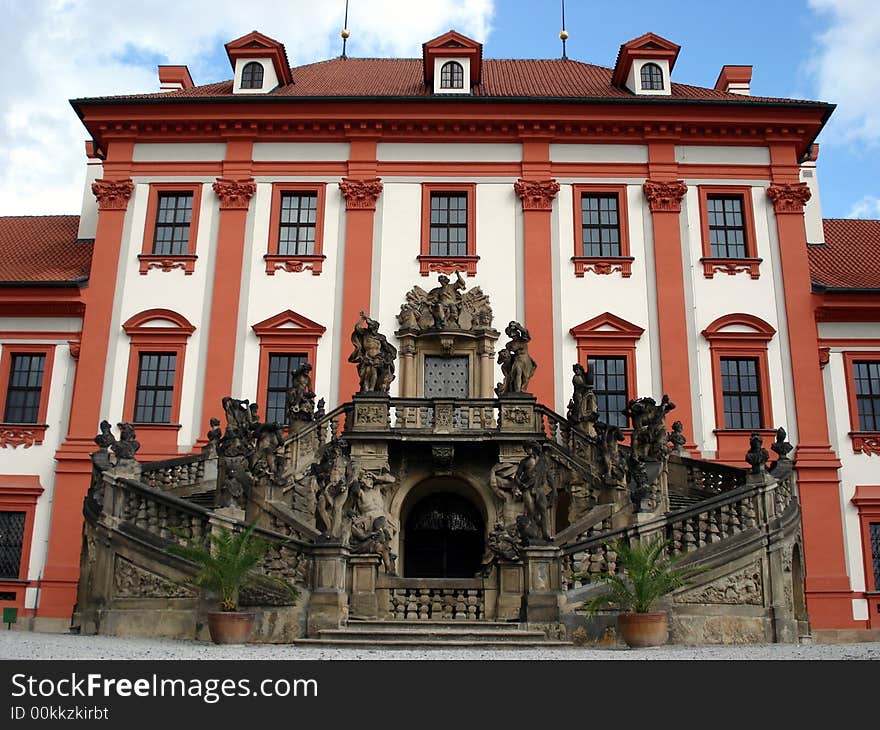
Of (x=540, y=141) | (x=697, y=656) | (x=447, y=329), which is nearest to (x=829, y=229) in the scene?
(x=540, y=141)

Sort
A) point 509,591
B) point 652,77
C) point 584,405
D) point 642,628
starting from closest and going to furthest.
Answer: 1. point 642,628
2. point 509,591
3. point 584,405
4. point 652,77

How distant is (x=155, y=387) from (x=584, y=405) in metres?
10.2

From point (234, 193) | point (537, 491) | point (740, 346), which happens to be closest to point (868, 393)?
point (740, 346)

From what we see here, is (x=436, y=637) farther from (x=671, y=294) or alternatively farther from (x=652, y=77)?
(x=652, y=77)

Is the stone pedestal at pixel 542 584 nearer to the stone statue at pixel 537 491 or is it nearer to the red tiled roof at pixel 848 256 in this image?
the stone statue at pixel 537 491

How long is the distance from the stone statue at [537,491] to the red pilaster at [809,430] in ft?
29.0

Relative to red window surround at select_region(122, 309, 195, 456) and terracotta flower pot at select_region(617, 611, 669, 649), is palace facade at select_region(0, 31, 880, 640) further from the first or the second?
terracotta flower pot at select_region(617, 611, 669, 649)

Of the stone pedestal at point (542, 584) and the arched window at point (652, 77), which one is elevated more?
the arched window at point (652, 77)

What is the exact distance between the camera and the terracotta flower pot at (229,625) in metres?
11.9

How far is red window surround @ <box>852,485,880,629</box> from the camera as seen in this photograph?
791 inches

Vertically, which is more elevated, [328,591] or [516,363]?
[516,363]

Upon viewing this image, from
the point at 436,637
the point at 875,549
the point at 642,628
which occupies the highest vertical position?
the point at 875,549

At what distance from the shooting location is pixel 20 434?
70.8ft

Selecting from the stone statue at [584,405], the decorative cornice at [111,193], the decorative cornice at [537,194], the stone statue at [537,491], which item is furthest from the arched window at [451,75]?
the stone statue at [537,491]
